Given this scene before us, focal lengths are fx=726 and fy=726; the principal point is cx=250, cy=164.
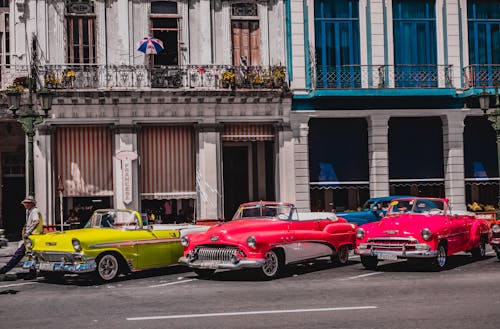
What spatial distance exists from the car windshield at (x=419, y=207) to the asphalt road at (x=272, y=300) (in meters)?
1.14

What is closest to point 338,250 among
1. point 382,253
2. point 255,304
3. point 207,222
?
point 382,253

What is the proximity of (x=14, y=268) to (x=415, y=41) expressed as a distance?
15.8 m

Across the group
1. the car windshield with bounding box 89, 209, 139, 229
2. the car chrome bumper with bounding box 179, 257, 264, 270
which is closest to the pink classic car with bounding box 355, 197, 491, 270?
the car chrome bumper with bounding box 179, 257, 264, 270

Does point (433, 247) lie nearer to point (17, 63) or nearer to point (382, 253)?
point (382, 253)

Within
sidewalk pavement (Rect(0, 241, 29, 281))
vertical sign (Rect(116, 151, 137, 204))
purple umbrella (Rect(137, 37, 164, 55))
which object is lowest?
sidewalk pavement (Rect(0, 241, 29, 281))

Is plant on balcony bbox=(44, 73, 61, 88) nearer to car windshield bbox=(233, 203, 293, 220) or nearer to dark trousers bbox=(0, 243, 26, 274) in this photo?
dark trousers bbox=(0, 243, 26, 274)

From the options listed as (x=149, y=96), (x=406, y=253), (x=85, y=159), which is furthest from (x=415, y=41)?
(x=406, y=253)

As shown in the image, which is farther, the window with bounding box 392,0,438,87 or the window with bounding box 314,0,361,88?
the window with bounding box 392,0,438,87

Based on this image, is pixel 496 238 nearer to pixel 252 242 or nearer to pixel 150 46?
pixel 252 242

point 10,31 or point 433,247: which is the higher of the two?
point 10,31

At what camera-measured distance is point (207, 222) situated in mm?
24125

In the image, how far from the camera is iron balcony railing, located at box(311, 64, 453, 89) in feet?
81.9

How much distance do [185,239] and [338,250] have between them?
10.9 ft

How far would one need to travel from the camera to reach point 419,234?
1343 centimetres
